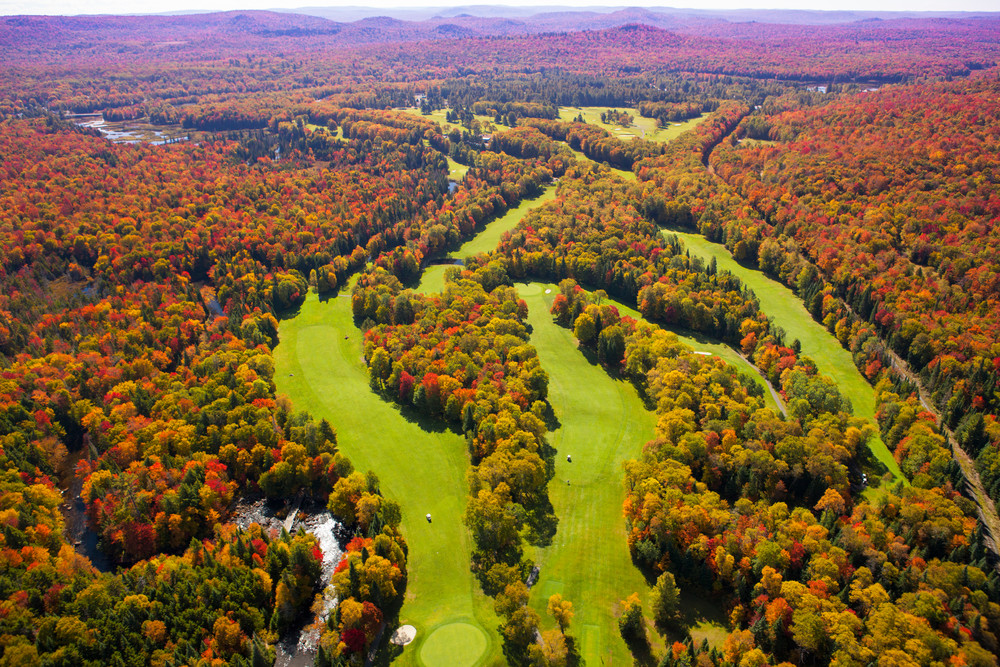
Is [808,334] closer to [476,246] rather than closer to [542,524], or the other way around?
[542,524]

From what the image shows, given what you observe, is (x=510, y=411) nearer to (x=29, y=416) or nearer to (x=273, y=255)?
(x=29, y=416)

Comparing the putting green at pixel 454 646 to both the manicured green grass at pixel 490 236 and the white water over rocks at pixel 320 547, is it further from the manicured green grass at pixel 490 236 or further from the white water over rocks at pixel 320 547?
the manicured green grass at pixel 490 236

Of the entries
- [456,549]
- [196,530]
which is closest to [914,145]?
[456,549]

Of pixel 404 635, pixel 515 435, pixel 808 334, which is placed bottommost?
pixel 404 635

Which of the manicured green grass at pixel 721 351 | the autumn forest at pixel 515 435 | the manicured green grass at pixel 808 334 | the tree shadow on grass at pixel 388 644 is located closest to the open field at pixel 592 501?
the autumn forest at pixel 515 435

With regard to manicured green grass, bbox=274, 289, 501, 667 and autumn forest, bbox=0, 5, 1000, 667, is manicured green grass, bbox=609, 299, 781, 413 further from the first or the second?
manicured green grass, bbox=274, 289, 501, 667

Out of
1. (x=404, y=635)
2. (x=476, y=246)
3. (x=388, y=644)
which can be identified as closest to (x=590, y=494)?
(x=404, y=635)
